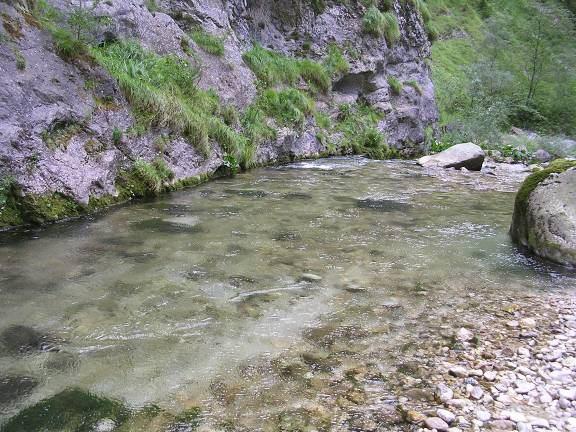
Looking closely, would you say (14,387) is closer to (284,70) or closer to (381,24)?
(284,70)

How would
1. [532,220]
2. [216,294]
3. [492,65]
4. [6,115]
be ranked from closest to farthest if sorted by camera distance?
[216,294] < [532,220] < [6,115] < [492,65]

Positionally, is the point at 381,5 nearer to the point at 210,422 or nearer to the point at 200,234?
the point at 200,234

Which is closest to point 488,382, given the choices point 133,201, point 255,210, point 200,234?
→ point 200,234

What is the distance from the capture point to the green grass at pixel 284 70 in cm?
1413

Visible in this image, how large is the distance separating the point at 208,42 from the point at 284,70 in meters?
3.16

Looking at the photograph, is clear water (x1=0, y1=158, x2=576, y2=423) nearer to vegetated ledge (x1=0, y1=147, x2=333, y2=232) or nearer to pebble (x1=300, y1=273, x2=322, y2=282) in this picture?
pebble (x1=300, y1=273, x2=322, y2=282)

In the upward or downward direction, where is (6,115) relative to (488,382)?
upward

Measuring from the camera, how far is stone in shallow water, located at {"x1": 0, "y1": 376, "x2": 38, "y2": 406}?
2.55 meters

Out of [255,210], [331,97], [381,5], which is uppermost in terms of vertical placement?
[381,5]

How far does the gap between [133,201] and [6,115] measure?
6.77 feet

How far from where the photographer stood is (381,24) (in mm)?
19062

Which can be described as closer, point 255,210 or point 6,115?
point 6,115

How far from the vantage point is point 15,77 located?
6203 mm

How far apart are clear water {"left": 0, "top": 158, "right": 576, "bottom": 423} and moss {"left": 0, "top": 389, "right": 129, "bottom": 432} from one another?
75mm
